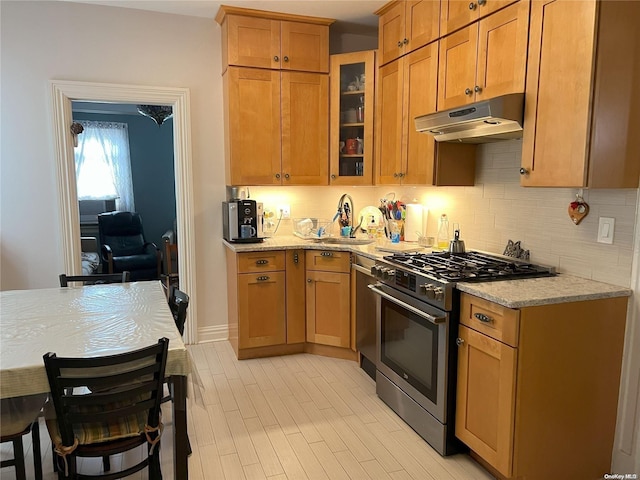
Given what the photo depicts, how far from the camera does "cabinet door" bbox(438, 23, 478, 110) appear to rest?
2580 mm

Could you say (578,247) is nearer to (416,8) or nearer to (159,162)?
(416,8)

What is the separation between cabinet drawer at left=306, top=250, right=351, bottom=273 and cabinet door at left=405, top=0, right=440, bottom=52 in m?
1.55

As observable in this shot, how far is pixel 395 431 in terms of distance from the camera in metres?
2.60

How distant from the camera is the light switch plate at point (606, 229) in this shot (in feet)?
7.03

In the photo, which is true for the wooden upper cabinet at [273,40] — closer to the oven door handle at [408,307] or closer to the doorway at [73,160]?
the doorway at [73,160]

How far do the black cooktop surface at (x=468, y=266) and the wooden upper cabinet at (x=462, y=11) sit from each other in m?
1.34

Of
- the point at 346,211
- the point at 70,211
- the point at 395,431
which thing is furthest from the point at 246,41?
the point at 395,431

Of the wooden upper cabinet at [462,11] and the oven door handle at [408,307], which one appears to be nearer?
the oven door handle at [408,307]

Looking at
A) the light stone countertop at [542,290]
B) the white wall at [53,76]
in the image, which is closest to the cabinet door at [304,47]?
the white wall at [53,76]

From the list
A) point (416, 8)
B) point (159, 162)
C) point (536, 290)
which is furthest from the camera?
point (159, 162)

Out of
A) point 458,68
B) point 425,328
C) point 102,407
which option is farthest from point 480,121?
point 102,407

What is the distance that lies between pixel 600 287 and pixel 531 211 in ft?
2.07

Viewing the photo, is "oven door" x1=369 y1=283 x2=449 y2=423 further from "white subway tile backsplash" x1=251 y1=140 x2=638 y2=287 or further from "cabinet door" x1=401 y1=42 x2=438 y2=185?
"cabinet door" x1=401 y1=42 x2=438 y2=185

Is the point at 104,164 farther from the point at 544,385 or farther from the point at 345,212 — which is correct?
the point at 544,385
